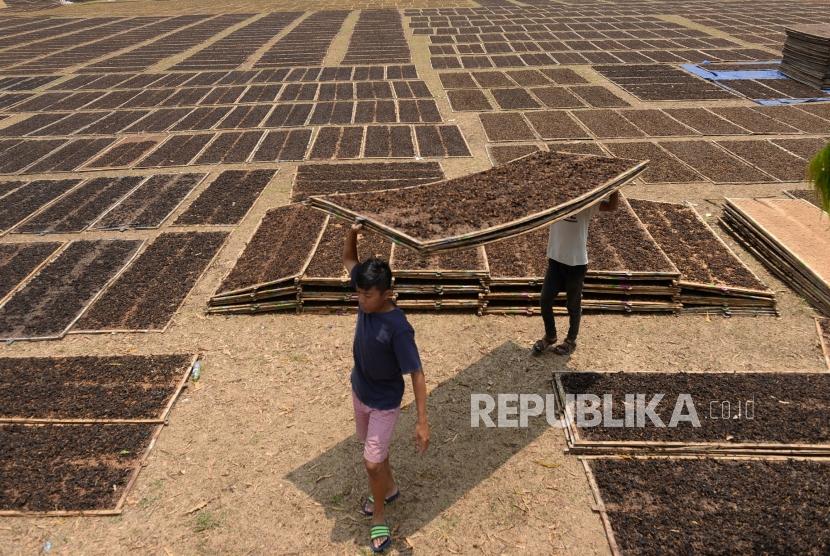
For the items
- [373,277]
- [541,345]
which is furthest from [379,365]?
[541,345]

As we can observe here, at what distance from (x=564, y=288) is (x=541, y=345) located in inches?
35.5

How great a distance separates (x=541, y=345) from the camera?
6.86 m

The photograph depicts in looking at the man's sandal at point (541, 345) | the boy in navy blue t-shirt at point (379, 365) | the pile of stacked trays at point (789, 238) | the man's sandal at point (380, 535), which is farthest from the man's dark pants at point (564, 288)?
the pile of stacked trays at point (789, 238)

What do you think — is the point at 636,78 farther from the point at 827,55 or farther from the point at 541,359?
the point at 541,359

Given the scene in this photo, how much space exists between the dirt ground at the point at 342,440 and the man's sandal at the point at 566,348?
178 mm

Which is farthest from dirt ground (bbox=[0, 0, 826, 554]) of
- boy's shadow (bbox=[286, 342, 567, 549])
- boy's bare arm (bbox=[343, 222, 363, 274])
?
boy's bare arm (bbox=[343, 222, 363, 274])

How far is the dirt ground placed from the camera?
15.3 feet

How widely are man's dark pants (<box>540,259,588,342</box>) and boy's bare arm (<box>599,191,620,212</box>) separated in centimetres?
73

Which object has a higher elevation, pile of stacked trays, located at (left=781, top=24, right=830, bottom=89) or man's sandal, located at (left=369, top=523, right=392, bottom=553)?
pile of stacked trays, located at (left=781, top=24, right=830, bottom=89)

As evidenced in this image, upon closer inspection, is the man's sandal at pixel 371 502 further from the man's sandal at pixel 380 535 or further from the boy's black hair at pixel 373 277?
the boy's black hair at pixel 373 277

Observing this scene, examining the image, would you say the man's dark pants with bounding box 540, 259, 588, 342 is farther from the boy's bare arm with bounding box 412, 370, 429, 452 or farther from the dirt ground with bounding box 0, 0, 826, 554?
the boy's bare arm with bounding box 412, 370, 429, 452

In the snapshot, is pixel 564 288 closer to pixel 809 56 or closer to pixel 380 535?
pixel 380 535

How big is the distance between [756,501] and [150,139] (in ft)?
55.7

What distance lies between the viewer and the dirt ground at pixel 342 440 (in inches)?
184
